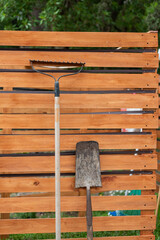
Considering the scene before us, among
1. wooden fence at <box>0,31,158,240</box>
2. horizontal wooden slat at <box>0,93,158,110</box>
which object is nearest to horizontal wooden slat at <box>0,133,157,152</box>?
wooden fence at <box>0,31,158,240</box>

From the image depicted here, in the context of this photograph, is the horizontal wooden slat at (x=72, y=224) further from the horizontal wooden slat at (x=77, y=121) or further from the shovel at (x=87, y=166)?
the horizontal wooden slat at (x=77, y=121)

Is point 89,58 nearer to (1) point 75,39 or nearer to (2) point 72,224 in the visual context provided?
(1) point 75,39

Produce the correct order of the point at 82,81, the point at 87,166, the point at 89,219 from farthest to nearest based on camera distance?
1. the point at 82,81
2. the point at 87,166
3. the point at 89,219

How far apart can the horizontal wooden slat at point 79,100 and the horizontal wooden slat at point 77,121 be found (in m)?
0.10

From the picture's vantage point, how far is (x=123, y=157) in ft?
11.4

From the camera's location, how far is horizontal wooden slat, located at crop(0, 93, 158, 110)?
11.1 feet

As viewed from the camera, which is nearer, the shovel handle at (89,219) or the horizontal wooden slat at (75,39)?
the shovel handle at (89,219)

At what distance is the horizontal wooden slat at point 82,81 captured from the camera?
3371 millimetres

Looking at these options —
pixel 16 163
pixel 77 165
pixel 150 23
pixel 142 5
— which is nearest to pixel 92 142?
pixel 77 165

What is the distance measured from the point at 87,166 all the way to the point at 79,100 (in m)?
0.64

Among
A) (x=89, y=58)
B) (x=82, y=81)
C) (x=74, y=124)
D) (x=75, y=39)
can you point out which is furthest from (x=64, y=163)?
(x=75, y=39)

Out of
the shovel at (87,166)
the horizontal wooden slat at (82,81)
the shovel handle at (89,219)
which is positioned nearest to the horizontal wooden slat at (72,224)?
the shovel handle at (89,219)

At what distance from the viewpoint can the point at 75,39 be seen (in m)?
3.44

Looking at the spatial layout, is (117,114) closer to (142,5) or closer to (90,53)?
(90,53)
